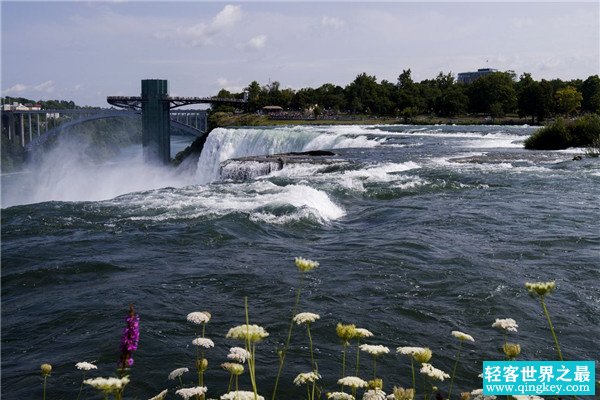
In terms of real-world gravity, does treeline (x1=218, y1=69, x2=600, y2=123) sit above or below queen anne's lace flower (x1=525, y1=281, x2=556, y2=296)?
above

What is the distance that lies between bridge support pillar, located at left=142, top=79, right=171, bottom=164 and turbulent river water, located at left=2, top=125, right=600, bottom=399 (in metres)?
33.8

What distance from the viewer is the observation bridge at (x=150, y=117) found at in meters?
53.1

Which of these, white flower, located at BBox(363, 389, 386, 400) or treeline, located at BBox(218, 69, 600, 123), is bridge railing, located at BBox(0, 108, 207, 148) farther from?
white flower, located at BBox(363, 389, 386, 400)

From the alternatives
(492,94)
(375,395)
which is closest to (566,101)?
(492,94)

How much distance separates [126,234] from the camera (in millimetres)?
13016

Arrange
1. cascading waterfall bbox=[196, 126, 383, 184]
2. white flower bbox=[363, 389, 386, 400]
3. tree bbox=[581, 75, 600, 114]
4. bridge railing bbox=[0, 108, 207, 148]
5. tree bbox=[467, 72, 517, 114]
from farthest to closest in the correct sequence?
tree bbox=[581, 75, 600, 114] → tree bbox=[467, 72, 517, 114] → bridge railing bbox=[0, 108, 207, 148] → cascading waterfall bbox=[196, 126, 383, 184] → white flower bbox=[363, 389, 386, 400]

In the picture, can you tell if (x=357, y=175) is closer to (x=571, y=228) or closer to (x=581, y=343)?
(x=571, y=228)

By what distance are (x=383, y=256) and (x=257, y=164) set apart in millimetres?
14185

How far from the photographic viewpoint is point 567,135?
103ft

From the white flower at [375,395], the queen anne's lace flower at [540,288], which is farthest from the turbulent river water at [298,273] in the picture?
the queen anne's lace flower at [540,288]

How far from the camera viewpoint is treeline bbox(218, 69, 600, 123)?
76.1 metres

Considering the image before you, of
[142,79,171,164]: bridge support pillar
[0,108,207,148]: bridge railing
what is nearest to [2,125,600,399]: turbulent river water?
[142,79,171,164]: bridge support pillar

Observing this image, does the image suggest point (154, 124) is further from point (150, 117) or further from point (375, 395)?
point (375, 395)

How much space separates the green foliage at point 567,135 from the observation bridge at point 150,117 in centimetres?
3146
